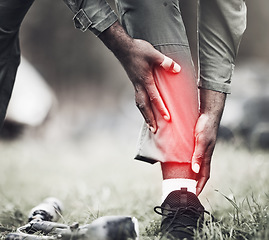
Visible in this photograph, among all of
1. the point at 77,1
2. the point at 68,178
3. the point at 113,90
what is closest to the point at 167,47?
the point at 77,1

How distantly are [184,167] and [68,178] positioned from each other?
2663 mm

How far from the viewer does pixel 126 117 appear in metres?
9.80

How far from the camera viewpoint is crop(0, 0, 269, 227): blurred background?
3994 millimetres

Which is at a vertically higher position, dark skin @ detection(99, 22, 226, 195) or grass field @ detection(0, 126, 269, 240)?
dark skin @ detection(99, 22, 226, 195)

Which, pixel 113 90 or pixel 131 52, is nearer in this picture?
pixel 131 52

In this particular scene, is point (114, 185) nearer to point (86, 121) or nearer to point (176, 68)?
point (176, 68)

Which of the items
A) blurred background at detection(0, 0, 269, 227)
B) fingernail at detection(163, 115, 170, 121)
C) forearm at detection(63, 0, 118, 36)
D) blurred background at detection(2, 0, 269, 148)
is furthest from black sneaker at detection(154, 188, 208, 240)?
blurred background at detection(2, 0, 269, 148)

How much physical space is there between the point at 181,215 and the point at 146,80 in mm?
483

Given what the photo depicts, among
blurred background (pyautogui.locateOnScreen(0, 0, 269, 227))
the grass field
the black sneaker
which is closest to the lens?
the black sneaker

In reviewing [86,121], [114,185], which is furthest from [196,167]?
[86,121]

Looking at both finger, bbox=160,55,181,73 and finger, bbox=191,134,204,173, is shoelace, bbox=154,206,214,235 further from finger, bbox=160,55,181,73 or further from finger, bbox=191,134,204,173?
finger, bbox=160,55,181,73

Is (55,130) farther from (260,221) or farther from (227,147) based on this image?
(260,221)

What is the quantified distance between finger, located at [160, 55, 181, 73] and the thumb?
0.89 feet

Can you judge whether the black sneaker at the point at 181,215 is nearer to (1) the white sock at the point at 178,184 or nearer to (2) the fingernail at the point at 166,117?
(1) the white sock at the point at 178,184
